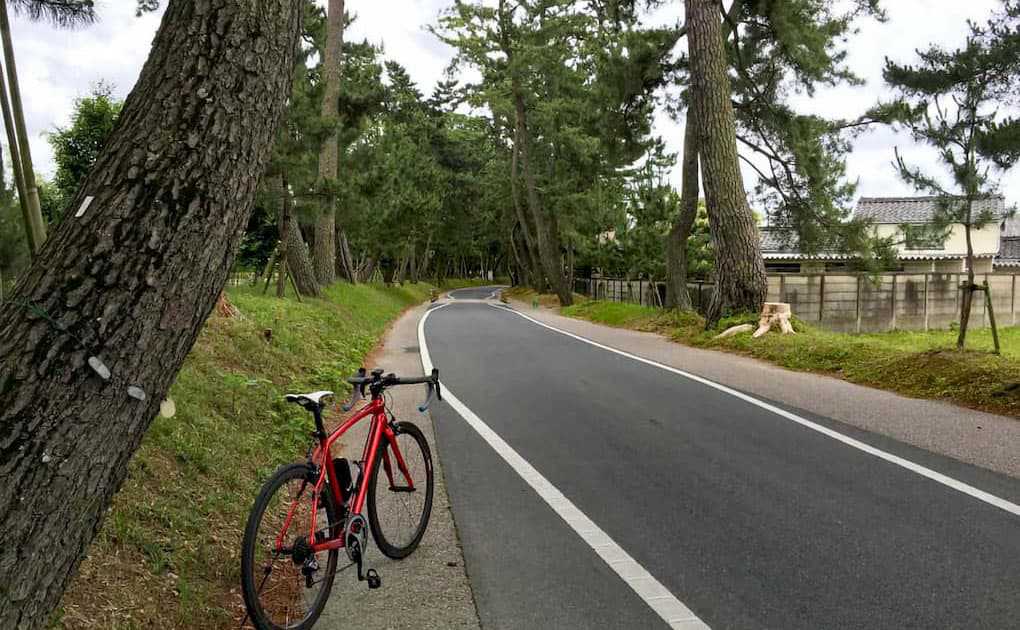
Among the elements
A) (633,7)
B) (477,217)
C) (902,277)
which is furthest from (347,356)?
(477,217)

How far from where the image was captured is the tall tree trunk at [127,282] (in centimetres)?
232

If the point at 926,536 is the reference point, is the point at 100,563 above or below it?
above

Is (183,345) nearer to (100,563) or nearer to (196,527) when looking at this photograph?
(100,563)

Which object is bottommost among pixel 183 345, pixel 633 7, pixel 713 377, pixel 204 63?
pixel 713 377

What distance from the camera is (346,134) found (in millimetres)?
18812

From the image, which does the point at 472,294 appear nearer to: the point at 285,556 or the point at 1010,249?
the point at 1010,249

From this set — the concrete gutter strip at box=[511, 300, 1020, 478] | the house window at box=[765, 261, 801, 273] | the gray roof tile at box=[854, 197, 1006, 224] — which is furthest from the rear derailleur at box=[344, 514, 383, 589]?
the gray roof tile at box=[854, 197, 1006, 224]

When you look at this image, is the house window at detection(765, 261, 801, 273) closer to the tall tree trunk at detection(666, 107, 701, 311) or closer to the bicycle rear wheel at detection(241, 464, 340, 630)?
the tall tree trunk at detection(666, 107, 701, 311)

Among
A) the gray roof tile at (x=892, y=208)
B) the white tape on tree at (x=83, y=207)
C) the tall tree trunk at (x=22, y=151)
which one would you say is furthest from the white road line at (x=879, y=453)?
the gray roof tile at (x=892, y=208)

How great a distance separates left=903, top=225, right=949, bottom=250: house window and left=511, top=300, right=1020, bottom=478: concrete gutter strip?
3.18 metres

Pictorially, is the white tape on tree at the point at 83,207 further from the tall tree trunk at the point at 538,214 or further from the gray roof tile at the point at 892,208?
the gray roof tile at the point at 892,208

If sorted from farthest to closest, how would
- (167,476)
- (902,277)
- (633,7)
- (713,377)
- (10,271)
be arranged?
(902,277) < (633,7) < (713,377) < (10,271) < (167,476)

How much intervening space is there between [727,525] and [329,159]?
1773 centimetres

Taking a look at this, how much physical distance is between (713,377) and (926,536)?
6.64 meters
